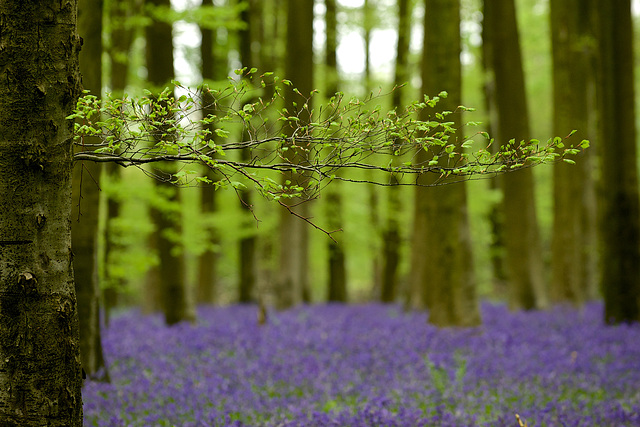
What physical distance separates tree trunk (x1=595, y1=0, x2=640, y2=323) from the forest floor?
0.82 metres

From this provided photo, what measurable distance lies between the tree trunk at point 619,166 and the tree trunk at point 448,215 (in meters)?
3.03

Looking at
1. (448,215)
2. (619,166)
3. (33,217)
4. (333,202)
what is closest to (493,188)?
(333,202)

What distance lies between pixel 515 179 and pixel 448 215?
13.1 ft

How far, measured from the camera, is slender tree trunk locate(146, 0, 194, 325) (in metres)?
13.0

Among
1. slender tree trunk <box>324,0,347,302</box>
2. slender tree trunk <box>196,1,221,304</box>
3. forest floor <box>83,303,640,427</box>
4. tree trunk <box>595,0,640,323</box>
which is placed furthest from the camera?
slender tree trunk <box>324,0,347,302</box>

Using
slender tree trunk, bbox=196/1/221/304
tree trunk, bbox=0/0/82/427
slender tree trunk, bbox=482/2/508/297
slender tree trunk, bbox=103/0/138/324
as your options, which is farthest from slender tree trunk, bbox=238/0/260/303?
tree trunk, bbox=0/0/82/427

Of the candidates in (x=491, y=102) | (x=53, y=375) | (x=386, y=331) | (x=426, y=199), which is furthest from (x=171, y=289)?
(x=491, y=102)

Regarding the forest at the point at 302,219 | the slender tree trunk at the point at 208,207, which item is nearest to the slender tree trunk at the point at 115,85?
the forest at the point at 302,219

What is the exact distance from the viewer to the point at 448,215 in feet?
35.6

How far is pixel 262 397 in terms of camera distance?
Answer: 276 inches

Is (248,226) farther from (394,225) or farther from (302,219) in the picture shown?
(302,219)

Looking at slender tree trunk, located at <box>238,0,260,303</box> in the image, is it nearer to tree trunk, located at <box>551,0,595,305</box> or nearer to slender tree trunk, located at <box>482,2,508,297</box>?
slender tree trunk, located at <box>482,2,508,297</box>

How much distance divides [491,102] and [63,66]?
20799 millimetres

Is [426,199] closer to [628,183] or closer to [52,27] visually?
[628,183]
